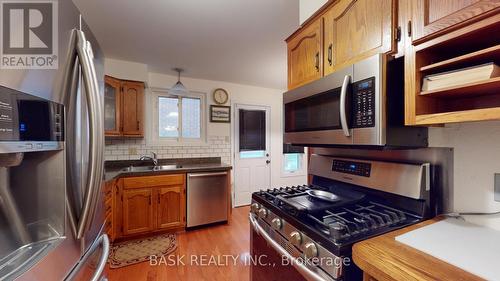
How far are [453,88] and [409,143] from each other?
1.08ft

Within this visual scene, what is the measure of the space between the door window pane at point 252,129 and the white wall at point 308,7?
97.3 inches

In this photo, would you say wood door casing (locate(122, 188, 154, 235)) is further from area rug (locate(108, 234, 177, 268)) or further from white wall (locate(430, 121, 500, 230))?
white wall (locate(430, 121, 500, 230))

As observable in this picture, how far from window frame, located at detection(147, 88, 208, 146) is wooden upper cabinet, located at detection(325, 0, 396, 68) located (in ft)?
9.09

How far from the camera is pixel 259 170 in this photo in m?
4.16

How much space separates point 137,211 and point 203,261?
105 centimetres

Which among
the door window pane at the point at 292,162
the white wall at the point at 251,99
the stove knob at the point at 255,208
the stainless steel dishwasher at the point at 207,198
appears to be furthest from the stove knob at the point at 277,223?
the door window pane at the point at 292,162

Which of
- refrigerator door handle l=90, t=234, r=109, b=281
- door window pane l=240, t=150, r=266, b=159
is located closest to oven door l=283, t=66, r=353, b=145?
refrigerator door handle l=90, t=234, r=109, b=281

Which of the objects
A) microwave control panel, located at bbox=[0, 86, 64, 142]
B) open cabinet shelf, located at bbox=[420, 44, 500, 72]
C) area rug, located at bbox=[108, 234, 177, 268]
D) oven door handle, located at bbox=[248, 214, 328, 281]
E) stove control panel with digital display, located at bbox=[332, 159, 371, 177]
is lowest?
area rug, located at bbox=[108, 234, 177, 268]

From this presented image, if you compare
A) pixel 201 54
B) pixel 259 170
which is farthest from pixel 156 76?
pixel 259 170

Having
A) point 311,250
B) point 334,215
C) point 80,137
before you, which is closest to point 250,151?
point 334,215

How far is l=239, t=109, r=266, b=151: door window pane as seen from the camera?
399cm

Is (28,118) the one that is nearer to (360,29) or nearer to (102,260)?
(102,260)

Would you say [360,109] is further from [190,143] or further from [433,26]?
[190,143]

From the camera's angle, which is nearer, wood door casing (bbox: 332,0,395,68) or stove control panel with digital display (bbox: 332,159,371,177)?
wood door casing (bbox: 332,0,395,68)
